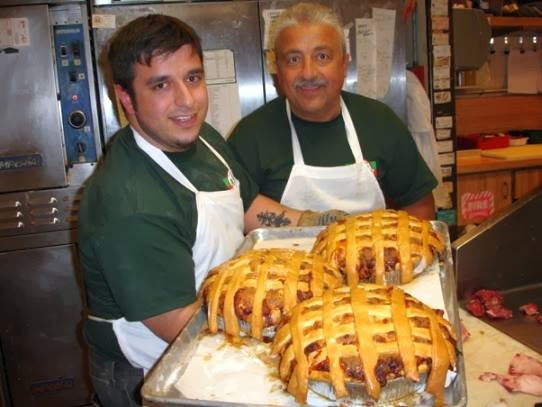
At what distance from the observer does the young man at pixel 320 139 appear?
1.80 meters

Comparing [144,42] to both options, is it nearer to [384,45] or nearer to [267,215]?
[267,215]

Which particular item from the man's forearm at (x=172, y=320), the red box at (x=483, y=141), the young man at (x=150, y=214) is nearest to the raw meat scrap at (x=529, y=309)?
the young man at (x=150, y=214)

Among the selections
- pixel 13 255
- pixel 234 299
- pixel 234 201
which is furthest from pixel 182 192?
pixel 13 255

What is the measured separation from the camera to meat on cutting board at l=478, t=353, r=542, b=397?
1129 mm

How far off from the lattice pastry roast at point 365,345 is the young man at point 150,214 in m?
0.34

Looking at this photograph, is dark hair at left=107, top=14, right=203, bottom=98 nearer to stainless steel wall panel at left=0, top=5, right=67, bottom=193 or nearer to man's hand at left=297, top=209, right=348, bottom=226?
man's hand at left=297, top=209, right=348, bottom=226

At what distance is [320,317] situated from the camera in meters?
0.81

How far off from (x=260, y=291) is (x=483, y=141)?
3328 millimetres

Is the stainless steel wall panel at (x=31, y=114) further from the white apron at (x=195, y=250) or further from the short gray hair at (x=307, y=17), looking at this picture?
the white apron at (x=195, y=250)

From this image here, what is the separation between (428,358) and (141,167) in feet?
2.47

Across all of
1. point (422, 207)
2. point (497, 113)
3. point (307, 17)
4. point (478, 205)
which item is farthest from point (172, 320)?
point (497, 113)

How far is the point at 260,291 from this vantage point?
3.10ft

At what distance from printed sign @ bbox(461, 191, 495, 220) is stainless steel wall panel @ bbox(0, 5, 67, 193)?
244 centimetres

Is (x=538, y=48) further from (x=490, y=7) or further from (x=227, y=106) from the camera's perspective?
(x=227, y=106)
